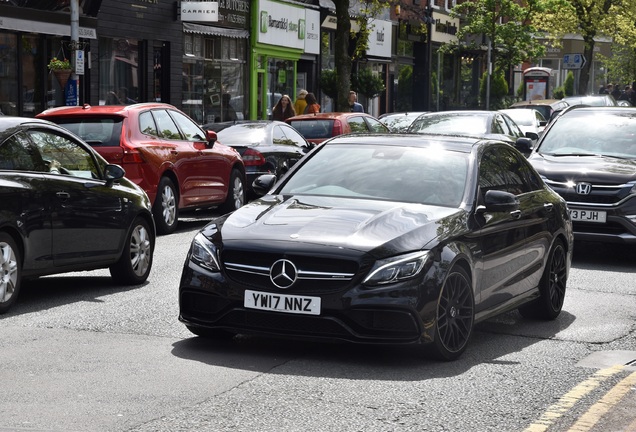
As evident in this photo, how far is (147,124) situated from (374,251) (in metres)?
9.18

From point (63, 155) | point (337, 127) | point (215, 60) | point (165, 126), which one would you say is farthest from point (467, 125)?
point (215, 60)

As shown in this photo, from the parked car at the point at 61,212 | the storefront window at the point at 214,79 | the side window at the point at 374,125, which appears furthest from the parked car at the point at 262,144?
the storefront window at the point at 214,79

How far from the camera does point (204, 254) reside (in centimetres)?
806

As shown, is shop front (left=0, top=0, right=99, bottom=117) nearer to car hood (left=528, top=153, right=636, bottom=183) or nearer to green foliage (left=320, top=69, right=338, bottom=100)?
car hood (left=528, top=153, right=636, bottom=183)

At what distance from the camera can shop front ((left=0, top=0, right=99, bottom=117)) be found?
26141mm

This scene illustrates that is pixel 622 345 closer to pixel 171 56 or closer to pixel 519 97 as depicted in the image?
pixel 171 56

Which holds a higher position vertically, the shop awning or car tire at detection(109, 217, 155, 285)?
the shop awning

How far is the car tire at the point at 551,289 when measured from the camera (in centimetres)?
987

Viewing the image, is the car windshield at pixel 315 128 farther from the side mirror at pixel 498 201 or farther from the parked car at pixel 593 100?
the parked car at pixel 593 100

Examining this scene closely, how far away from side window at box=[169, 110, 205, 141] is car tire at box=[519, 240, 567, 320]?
26.7ft

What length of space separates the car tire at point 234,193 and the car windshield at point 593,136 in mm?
5084

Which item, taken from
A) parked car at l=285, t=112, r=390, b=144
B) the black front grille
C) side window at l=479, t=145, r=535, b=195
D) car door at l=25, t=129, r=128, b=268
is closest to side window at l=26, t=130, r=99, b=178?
car door at l=25, t=129, r=128, b=268

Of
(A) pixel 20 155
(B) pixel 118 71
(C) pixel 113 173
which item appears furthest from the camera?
(B) pixel 118 71

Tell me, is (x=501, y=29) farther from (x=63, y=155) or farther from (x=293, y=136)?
(x=63, y=155)
